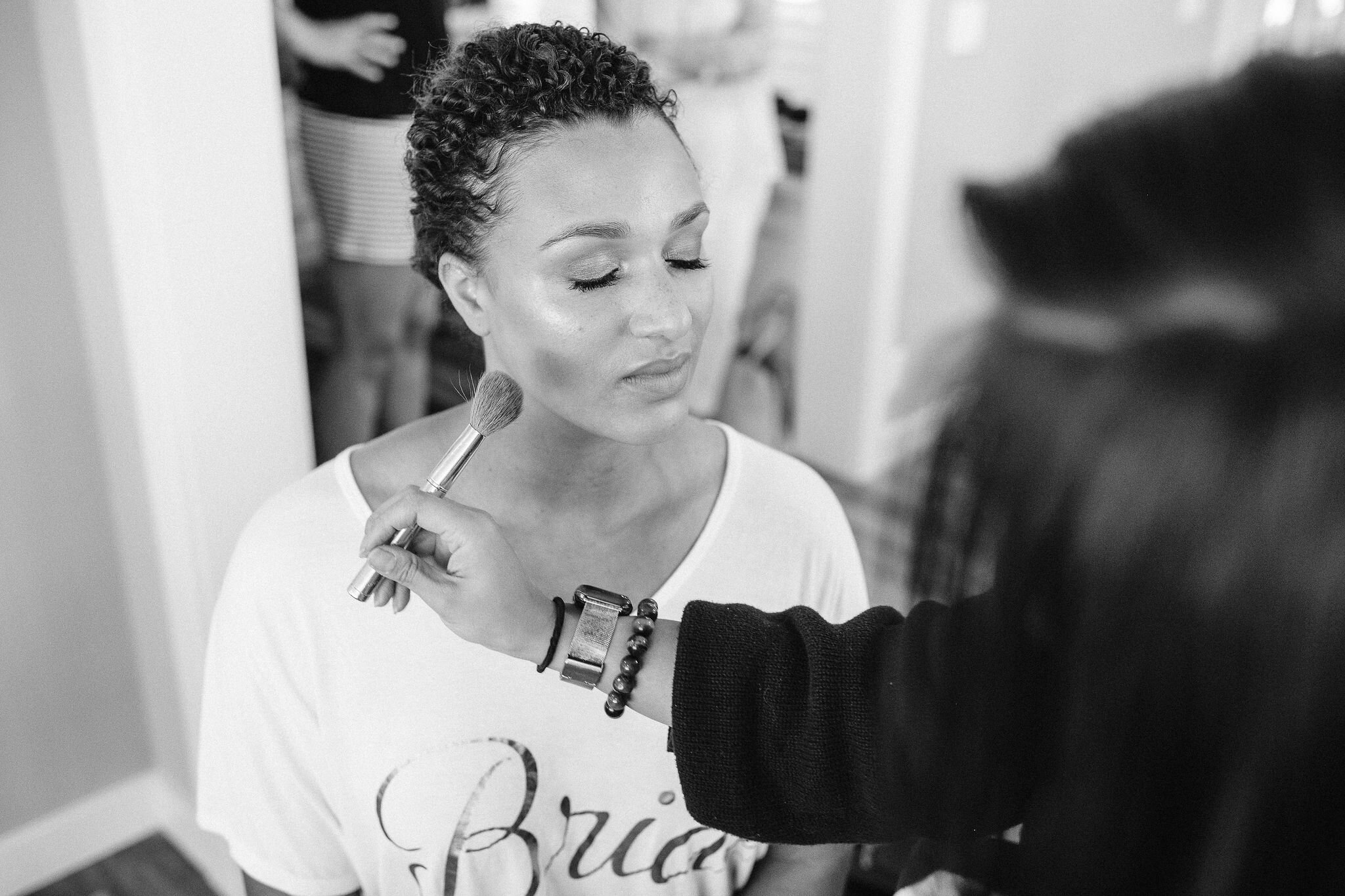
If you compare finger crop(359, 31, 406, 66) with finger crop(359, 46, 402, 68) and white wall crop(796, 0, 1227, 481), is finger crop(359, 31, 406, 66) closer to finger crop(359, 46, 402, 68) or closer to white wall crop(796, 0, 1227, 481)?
finger crop(359, 46, 402, 68)

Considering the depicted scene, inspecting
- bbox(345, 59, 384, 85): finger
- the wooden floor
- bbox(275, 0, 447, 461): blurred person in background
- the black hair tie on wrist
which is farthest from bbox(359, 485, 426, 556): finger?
the wooden floor

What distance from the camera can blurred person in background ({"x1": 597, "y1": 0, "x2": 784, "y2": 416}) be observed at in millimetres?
2824

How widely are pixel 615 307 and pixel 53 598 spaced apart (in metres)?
1.28

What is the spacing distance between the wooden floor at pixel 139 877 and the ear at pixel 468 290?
4.44ft

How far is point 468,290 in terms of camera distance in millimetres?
936

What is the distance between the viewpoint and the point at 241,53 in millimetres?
1305

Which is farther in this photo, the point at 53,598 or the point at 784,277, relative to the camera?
the point at 784,277

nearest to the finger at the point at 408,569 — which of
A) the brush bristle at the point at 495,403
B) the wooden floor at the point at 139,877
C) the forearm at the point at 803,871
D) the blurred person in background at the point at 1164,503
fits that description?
the brush bristle at the point at 495,403

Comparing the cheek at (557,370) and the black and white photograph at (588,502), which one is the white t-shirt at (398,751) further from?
the cheek at (557,370)

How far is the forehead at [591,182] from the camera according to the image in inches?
33.6

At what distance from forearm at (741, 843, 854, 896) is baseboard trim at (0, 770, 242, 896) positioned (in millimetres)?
1030

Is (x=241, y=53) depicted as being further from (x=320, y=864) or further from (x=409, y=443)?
(x=320, y=864)

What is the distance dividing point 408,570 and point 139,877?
1494 millimetres

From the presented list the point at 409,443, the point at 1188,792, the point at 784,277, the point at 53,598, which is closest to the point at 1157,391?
the point at 1188,792
